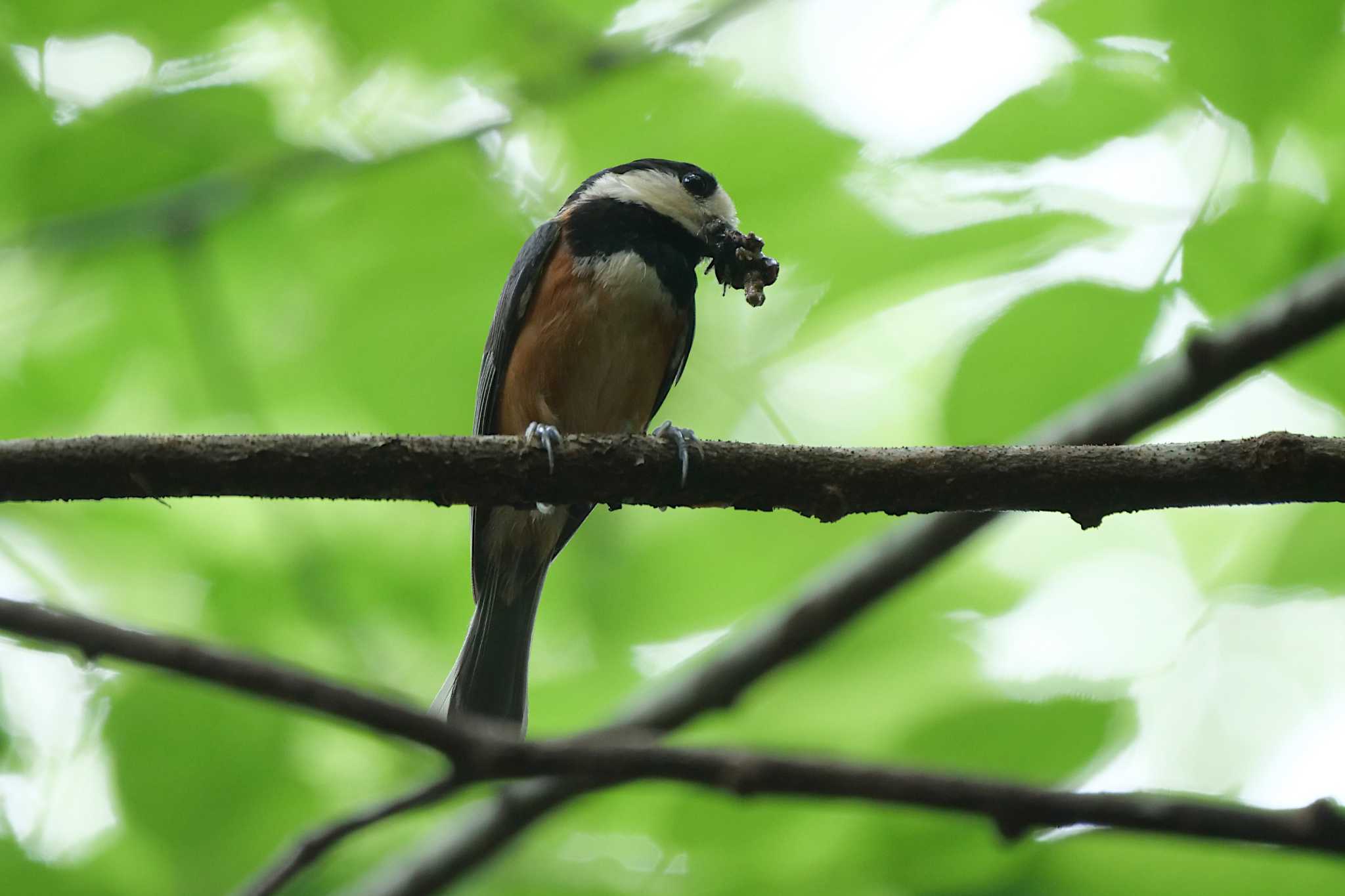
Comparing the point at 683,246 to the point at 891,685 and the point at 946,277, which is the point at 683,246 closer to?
the point at 946,277

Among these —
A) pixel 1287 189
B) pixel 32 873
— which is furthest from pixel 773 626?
pixel 32 873

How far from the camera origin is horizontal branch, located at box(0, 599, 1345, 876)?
1688 millimetres

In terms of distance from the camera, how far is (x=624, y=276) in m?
4.51

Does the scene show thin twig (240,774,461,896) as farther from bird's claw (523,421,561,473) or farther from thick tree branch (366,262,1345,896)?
thick tree branch (366,262,1345,896)

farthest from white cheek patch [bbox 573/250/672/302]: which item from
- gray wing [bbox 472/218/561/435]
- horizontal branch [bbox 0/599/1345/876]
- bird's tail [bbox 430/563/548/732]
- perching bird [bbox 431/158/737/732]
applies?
horizontal branch [bbox 0/599/1345/876]

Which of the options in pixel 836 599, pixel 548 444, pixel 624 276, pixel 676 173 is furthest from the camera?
pixel 624 276

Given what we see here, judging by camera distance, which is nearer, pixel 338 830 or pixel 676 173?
pixel 338 830

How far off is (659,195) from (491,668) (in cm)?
188

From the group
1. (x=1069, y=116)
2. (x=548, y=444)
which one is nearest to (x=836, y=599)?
(x=548, y=444)

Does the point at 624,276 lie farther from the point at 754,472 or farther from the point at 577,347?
the point at 754,472

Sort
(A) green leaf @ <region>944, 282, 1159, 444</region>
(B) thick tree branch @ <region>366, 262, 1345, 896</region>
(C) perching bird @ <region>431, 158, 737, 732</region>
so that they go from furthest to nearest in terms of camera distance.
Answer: (C) perching bird @ <region>431, 158, 737, 732</region>, (B) thick tree branch @ <region>366, 262, 1345, 896</region>, (A) green leaf @ <region>944, 282, 1159, 444</region>

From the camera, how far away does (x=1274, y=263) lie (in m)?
3.21

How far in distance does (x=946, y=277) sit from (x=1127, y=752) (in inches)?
49.5

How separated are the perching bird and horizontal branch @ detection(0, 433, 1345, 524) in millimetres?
1561
